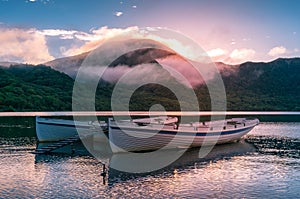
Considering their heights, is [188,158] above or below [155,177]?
below

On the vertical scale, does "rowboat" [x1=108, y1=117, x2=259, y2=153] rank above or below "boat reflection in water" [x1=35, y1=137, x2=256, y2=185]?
Result: above

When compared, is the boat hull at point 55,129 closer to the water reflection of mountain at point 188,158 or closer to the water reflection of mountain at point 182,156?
the water reflection of mountain at point 182,156

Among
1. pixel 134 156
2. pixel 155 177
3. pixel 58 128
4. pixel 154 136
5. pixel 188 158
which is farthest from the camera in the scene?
pixel 58 128

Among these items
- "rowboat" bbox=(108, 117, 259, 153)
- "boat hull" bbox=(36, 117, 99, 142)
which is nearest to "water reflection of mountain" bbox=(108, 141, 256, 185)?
"rowboat" bbox=(108, 117, 259, 153)

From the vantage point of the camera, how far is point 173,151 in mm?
40344

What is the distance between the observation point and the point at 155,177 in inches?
1048

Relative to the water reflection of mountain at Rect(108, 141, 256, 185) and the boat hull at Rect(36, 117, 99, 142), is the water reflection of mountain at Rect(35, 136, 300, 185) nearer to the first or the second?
the water reflection of mountain at Rect(108, 141, 256, 185)

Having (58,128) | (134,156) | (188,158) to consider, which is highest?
(58,128)

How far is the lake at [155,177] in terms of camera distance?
22062 mm

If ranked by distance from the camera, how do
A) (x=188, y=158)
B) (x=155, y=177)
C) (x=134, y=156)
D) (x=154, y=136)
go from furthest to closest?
(x=154, y=136) < (x=134, y=156) < (x=188, y=158) < (x=155, y=177)

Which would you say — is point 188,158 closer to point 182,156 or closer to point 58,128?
point 182,156

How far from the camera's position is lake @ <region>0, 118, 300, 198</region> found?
22.1 metres

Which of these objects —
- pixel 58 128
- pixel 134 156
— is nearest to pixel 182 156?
pixel 134 156

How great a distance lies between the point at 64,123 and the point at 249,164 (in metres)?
24.6
